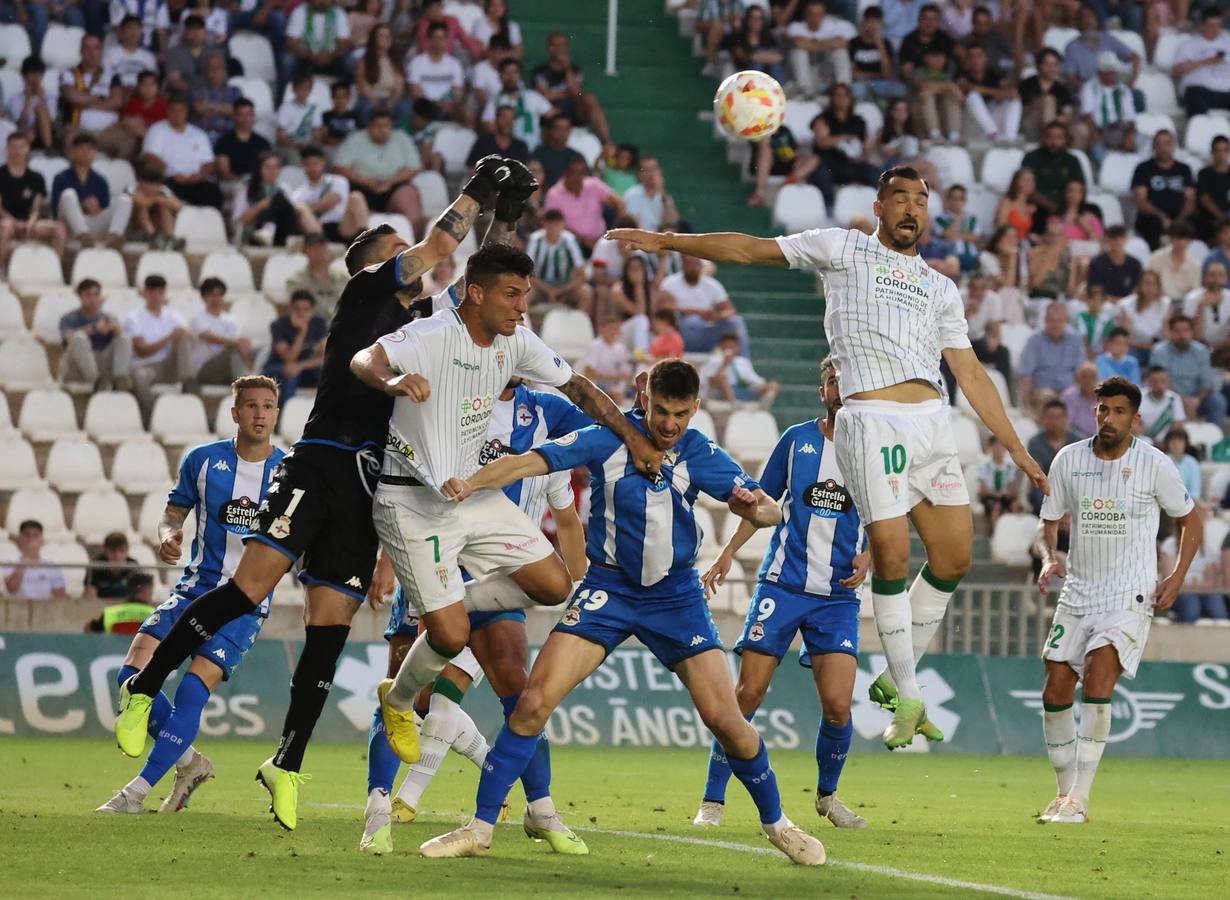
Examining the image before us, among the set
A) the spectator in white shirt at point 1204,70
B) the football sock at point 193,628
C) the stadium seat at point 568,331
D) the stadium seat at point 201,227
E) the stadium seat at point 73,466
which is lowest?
the football sock at point 193,628

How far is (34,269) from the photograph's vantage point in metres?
20.1

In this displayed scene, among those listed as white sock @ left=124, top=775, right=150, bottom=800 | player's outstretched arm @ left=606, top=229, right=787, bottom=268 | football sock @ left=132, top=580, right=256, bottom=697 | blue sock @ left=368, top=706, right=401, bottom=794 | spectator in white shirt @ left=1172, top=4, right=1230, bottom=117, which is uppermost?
spectator in white shirt @ left=1172, top=4, right=1230, bottom=117

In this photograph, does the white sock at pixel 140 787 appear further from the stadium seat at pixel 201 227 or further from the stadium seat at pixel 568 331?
the stadium seat at pixel 201 227

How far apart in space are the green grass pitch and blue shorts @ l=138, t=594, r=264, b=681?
839mm

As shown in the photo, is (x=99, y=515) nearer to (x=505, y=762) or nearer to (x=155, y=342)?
(x=155, y=342)

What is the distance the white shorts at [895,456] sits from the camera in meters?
9.98

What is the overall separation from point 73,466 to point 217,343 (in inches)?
73.8

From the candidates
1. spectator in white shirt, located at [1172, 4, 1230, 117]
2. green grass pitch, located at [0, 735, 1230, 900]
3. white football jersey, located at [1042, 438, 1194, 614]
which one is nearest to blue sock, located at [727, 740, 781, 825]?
green grass pitch, located at [0, 735, 1230, 900]

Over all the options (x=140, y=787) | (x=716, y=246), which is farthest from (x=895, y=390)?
(x=140, y=787)

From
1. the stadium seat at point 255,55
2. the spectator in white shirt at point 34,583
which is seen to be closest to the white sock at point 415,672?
the spectator in white shirt at point 34,583

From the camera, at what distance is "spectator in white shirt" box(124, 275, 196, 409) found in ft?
63.7

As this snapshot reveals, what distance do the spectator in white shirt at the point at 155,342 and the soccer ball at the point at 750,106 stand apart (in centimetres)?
939

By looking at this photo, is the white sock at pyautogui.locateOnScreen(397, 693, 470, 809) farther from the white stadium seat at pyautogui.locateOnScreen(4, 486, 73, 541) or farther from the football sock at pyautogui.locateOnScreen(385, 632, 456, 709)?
the white stadium seat at pyautogui.locateOnScreen(4, 486, 73, 541)

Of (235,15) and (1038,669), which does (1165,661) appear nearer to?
(1038,669)
